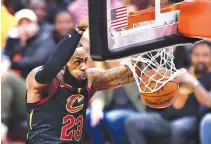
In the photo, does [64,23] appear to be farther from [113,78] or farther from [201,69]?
[113,78]

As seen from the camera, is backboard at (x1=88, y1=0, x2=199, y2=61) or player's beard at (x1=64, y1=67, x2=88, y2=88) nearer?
backboard at (x1=88, y1=0, x2=199, y2=61)

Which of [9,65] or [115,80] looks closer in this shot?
[115,80]

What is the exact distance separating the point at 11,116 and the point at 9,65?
1.84ft

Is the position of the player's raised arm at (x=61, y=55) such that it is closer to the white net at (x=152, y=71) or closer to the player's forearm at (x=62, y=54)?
the player's forearm at (x=62, y=54)

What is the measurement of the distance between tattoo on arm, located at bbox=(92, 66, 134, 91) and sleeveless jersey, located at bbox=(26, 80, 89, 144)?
0.22m

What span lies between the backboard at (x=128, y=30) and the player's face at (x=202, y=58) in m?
1.92

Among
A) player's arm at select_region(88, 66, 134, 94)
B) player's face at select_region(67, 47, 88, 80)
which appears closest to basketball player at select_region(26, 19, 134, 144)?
player's face at select_region(67, 47, 88, 80)

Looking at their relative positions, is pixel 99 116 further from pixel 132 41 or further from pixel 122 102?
pixel 132 41

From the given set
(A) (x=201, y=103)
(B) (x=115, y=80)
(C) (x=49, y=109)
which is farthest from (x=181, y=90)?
(C) (x=49, y=109)

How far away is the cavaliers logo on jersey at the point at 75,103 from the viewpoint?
18.4ft

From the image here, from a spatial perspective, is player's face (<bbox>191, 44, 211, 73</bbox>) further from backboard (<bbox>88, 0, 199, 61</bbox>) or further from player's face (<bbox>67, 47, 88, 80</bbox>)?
player's face (<bbox>67, 47, 88, 80</bbox>)

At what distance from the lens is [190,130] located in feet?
24.0

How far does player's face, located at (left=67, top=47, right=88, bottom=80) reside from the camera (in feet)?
18.3

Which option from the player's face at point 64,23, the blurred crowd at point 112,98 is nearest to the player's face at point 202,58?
the blurred crowd at point 112,98
